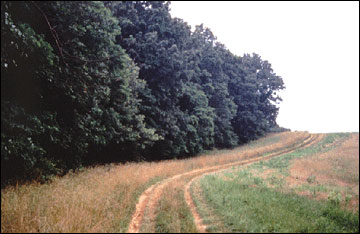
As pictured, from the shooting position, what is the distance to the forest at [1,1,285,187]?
7762 mm

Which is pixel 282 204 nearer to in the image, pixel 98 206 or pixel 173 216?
pixel 173 216

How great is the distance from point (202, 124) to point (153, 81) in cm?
966

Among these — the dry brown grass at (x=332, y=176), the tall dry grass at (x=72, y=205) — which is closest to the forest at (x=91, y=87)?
the tall dry grass at (x=72, y=205)

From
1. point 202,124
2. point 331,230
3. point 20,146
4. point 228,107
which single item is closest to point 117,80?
point 20,146

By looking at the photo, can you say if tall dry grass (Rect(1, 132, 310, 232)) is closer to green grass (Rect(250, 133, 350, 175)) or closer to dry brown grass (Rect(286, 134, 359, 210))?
dry brown grass (Rect(286, 134, 359, 210))

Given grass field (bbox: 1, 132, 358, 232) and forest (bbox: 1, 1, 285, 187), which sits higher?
forest (bbox: 1, 1, 285, 187)

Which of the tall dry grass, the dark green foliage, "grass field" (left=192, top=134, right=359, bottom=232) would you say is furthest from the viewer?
the dark green foliage

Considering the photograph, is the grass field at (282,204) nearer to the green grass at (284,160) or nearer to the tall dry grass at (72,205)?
the tall dry grass at (72,205)

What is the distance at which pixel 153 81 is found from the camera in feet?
73.8

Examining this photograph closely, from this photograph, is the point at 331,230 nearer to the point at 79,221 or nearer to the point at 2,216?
the point at 79,221

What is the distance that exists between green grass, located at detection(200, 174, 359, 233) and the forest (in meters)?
7.17

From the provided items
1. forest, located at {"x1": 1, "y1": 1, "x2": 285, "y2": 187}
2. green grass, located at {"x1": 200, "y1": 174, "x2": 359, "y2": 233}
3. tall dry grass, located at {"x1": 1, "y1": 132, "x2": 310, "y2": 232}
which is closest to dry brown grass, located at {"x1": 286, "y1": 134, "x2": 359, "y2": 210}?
green grass, located at {"x1": 200, "y1": 174, "x2": 359, "y2": 233}

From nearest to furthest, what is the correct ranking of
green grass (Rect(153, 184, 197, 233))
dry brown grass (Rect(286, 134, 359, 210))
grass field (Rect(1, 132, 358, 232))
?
grass field (Rect(1, 132, 358, 232)), green grass (Rect(153, 184, 197, 233)), dry brown grass (Rect(286, 134, 359, 210))

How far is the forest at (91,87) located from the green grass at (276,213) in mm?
7172
